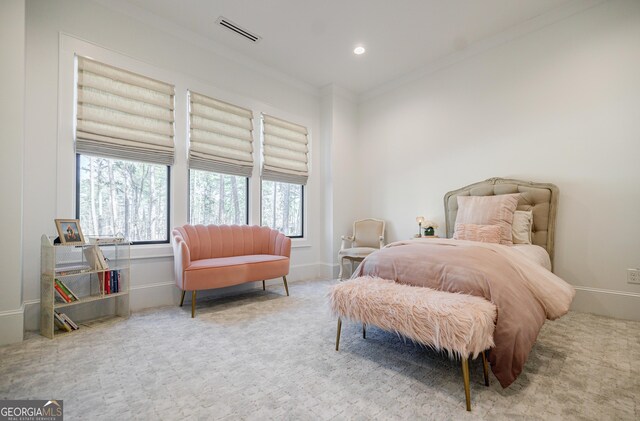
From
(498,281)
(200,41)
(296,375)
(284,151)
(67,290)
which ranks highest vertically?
(200,41)

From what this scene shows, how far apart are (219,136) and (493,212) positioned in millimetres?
3343

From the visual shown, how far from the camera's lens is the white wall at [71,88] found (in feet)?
8.22

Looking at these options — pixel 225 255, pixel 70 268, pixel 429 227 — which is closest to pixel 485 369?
pixel 429 227

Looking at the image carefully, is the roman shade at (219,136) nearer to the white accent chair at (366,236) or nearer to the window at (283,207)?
the window at (283,207)

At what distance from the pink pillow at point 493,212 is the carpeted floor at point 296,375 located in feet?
3.14

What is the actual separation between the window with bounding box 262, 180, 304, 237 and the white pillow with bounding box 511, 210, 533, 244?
289 centimetres

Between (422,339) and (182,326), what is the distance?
204cm

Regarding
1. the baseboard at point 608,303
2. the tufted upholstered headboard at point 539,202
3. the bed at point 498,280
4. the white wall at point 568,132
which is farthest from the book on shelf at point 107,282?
the baseboard at point 608,303

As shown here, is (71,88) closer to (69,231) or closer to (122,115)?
(122,115)

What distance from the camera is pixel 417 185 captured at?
14.3 ft

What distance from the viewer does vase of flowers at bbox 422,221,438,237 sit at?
3.88 m

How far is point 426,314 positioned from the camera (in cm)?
158

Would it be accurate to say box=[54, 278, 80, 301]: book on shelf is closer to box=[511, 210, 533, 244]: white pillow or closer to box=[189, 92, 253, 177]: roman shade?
box=[189, 92, 253, 177]: roman shade

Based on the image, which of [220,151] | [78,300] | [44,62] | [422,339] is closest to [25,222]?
[78,300]
